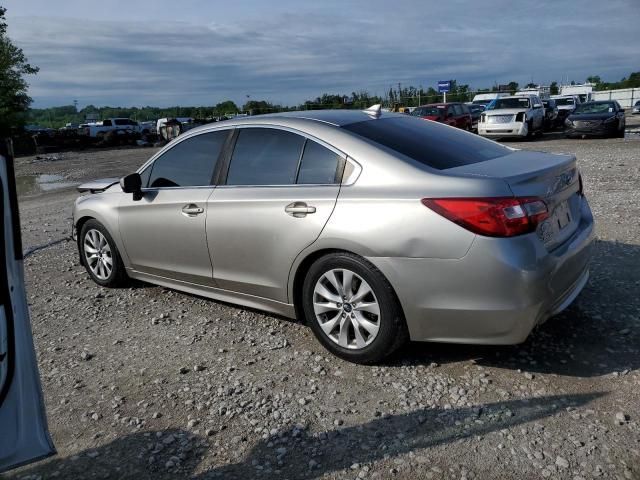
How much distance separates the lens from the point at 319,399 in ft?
11.1

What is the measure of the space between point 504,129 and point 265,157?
19775 mm

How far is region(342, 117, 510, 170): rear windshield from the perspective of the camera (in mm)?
3738

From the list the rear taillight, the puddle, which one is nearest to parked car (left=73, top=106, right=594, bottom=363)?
the rear taillight

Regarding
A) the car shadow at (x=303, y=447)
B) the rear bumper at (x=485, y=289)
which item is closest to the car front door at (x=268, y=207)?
the rear bumper at (x=485, y=289)

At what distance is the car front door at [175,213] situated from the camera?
4.51 metres

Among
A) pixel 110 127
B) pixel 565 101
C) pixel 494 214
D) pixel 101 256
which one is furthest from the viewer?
pixel 110 127

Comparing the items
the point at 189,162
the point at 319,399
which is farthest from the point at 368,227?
the point at 189,162

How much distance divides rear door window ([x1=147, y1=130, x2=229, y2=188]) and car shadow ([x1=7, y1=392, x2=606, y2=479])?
2.18 metres

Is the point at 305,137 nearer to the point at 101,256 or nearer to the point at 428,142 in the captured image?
the point at 428,142

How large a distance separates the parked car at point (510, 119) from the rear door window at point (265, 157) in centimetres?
1925

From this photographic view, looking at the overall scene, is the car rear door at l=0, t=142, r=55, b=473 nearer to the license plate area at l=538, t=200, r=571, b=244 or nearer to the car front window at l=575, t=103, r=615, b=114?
the license plate area at l=538, t=200, r=571, b=244

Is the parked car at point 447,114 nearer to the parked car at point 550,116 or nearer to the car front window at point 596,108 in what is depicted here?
the parked car at point 550,116

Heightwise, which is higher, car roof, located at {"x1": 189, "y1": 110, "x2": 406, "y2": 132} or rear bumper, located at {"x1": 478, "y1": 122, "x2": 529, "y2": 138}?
car roof, located at {"x1": 189, "y1": 110, "x2": 406, "y2": 132}

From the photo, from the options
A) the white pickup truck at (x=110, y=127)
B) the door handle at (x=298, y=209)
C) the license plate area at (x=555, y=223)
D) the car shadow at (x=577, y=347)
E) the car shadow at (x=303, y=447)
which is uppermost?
the white pickup truck at (x=110, y=127)
